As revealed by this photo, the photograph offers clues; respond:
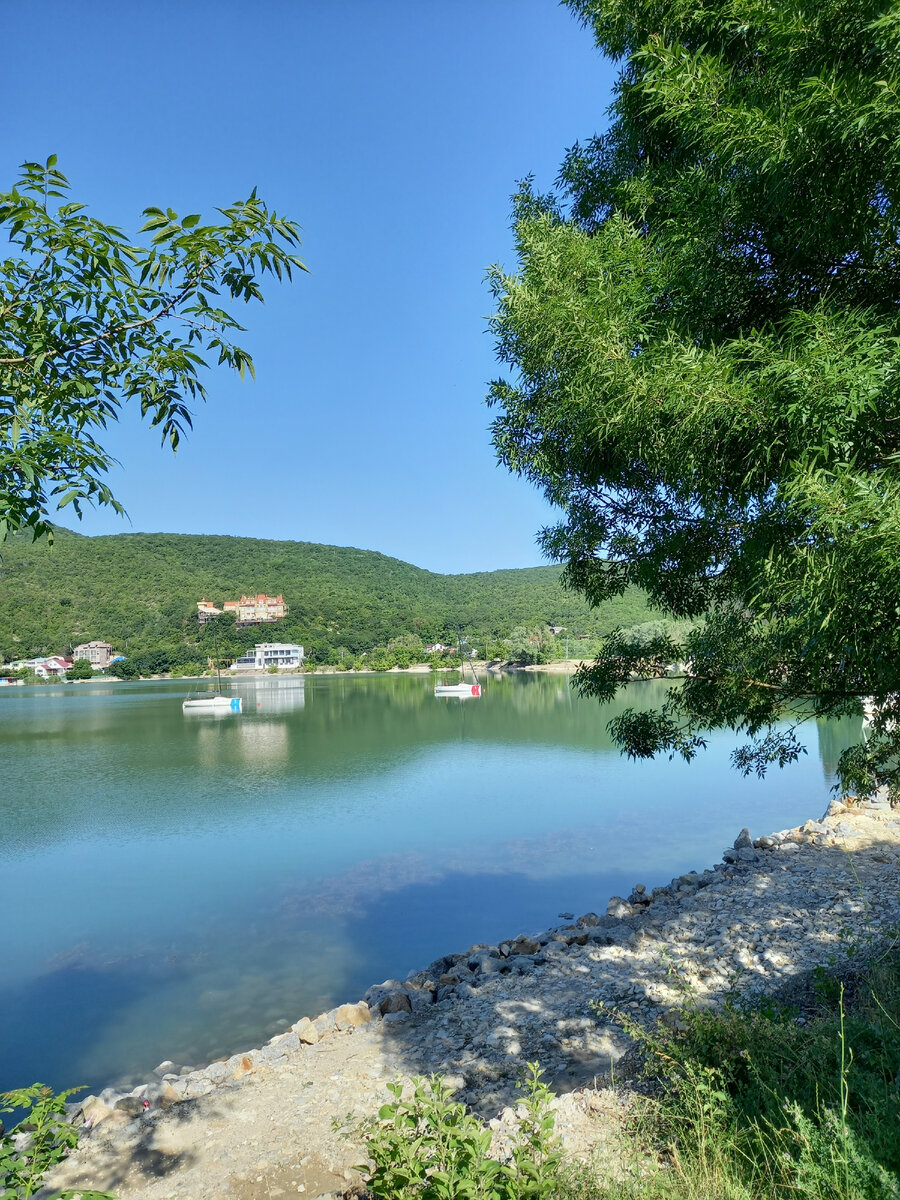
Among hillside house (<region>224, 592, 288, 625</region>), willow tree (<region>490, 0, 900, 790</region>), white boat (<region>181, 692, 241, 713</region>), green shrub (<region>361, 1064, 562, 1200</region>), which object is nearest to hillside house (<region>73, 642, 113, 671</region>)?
hillside house (<region>224, 592, 288, 625</region>)

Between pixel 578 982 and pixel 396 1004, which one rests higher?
pixel 578 982

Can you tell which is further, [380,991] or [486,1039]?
[380,991]

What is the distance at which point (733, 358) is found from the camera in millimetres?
2654

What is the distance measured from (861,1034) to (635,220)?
416cm

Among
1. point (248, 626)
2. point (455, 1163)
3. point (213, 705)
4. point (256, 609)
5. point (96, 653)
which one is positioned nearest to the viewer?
point (455, 1163)

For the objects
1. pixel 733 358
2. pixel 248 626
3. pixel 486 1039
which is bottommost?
pixel 486 1039

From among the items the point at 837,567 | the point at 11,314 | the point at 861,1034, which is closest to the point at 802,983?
the point at 861,1034

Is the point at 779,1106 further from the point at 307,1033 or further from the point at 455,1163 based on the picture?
the point at 307,1033

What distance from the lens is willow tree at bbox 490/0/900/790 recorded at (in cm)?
209

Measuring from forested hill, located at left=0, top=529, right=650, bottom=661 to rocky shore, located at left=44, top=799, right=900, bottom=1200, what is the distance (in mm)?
42818

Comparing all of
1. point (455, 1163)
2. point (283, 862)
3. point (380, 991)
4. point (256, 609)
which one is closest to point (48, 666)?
point (256, 609)

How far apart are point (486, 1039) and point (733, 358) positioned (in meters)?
4.87

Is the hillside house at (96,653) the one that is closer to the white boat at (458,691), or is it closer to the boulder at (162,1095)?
the white boat at (458,691)

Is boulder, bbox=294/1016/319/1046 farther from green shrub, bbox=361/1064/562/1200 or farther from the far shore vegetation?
the far shore vegetation
